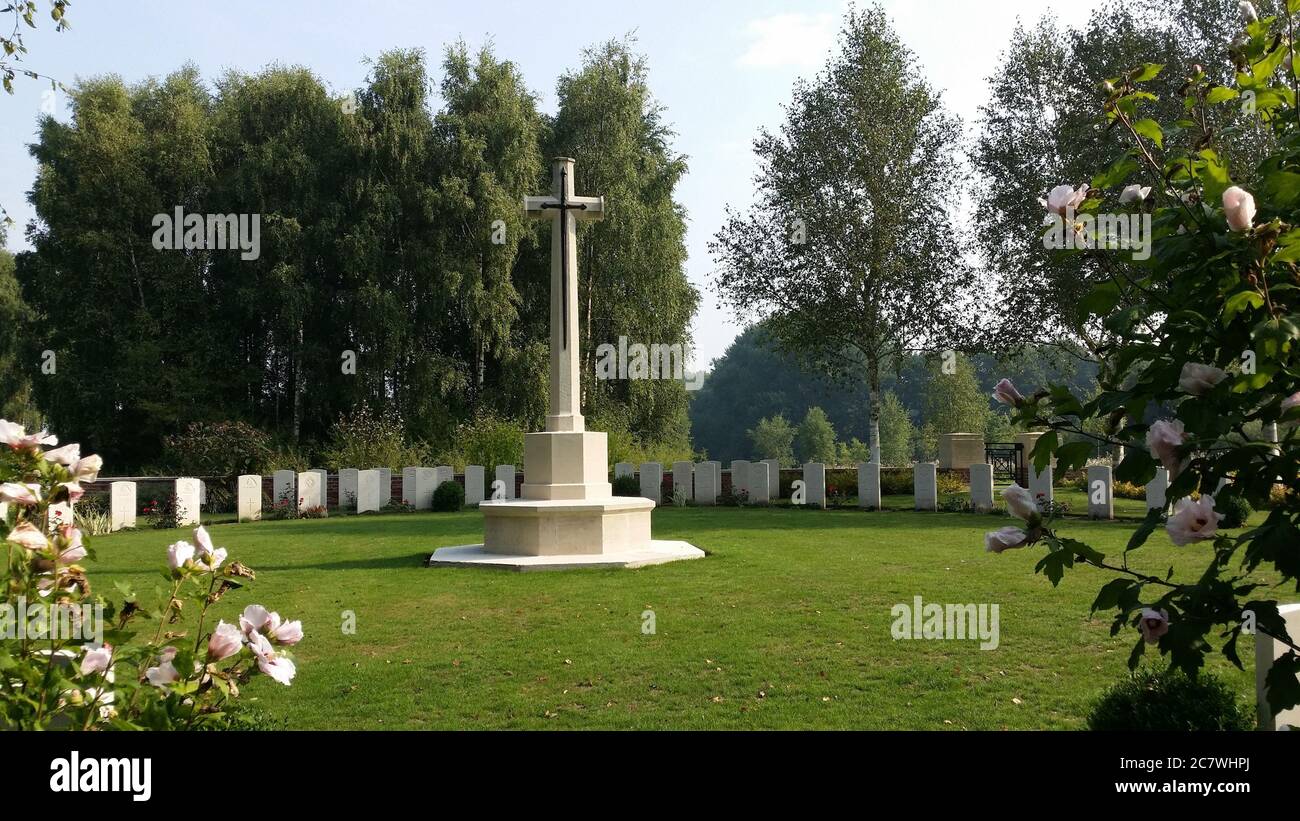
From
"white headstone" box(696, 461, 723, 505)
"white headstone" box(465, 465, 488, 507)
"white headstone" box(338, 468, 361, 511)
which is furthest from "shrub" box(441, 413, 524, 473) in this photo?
"white headstone" box(696, 461, 723, 505)

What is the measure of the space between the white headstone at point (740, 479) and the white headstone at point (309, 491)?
8.29 meters

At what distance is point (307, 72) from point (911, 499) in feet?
71.1

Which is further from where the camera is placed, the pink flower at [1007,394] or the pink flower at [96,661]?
the pink flower at [1007,394]

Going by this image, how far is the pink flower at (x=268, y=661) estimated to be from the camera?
2.19 metres

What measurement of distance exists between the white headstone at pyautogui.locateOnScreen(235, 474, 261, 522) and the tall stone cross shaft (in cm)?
847

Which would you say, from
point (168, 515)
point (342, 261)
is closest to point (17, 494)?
point (168, 515)

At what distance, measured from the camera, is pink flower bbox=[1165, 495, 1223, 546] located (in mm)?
2088

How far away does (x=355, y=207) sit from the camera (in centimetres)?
2644

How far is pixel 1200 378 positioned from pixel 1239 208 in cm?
36

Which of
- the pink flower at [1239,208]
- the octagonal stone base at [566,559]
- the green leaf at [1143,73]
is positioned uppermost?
the green leaf at [1143,73]

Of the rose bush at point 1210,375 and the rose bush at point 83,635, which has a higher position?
the rose bush at point 1210,375

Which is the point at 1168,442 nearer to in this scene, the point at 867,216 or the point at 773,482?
the point at 773,482

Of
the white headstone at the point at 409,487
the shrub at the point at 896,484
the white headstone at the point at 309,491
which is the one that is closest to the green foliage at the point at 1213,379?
the white headstone at the point at 309,491

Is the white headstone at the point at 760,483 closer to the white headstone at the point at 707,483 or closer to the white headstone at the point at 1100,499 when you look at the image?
the white headstone at the point at 707,483
